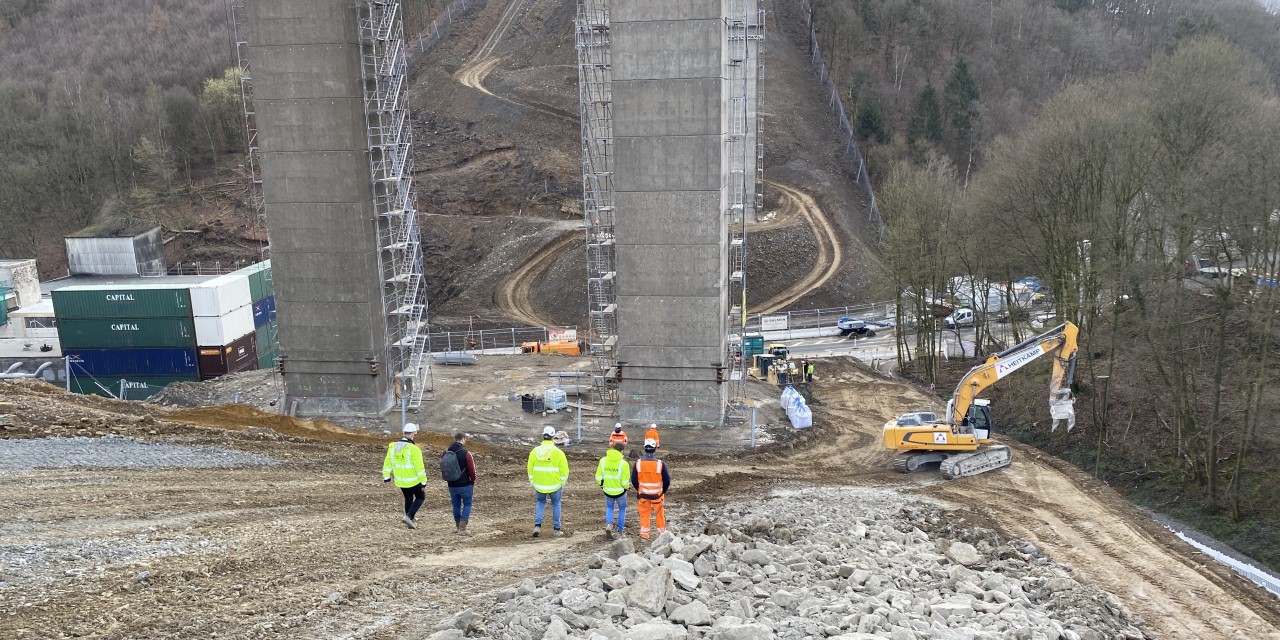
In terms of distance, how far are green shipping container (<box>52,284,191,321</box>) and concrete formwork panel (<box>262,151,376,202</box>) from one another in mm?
12489

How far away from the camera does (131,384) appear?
3800 centimetres

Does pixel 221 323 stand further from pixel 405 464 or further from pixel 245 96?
pixel 405 464

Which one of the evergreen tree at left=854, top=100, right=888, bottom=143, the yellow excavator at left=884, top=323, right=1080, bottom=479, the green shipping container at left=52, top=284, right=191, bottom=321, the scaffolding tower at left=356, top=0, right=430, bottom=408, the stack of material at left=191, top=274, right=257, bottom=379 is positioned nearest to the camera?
the yellow excavator at left=884, top=323, right=1080, bottom=479

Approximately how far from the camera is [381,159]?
27828 mm

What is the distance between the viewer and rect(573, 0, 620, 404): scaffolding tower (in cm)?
2808

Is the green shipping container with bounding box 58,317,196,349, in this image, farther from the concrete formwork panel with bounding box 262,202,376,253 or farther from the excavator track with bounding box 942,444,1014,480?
the excavator track with bounding box 942,444,1014,480

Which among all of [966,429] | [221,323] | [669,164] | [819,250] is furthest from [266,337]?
[819,250]

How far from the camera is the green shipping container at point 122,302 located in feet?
122

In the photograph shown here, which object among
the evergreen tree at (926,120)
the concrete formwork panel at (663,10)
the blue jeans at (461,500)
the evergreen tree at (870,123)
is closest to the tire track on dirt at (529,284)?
the evergreen tree at (870,123)

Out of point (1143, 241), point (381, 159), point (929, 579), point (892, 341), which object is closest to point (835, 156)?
point (892, 341)

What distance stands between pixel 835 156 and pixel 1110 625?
5862cm

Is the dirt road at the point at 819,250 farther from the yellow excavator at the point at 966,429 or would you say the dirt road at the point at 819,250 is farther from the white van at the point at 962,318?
the yellow excavator at the point at 966,429

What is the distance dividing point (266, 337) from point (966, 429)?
1275 inches

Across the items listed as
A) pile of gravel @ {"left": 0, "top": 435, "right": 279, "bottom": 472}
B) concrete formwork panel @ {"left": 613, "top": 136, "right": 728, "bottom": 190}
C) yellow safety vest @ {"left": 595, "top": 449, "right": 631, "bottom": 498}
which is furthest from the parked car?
yellow safety vest @ {"left": 595, "top": 449, "right": 631, "bottom": 498}
